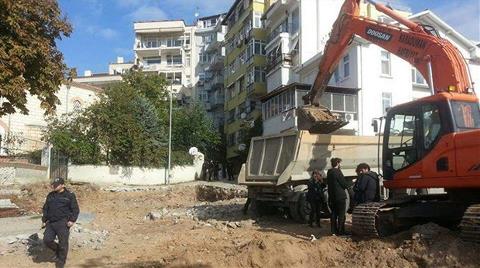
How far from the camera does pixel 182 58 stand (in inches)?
3327

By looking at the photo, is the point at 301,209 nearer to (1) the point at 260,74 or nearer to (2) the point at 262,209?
(2) the point at 262,209

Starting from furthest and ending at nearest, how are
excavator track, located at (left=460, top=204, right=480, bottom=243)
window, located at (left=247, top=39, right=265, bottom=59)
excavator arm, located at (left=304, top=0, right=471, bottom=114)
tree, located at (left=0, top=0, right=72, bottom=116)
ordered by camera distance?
window, located at (left=247, top=39, right=265, bottom=59), tree, located at (left=0, top=0, right=72, bottom=116), excavator arm, located at (left=304, top=0, right=471, bottom=114), excavator track, located at (left=460, top=204, right=480, bottom=243)

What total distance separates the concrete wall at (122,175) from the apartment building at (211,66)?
25.1 m

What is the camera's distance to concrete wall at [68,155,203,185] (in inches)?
1432

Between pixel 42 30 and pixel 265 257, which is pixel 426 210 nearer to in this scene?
pixel 265 257

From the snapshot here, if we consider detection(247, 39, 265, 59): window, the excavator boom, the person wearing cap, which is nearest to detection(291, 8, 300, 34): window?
detection(247, 39, 265, 59): window

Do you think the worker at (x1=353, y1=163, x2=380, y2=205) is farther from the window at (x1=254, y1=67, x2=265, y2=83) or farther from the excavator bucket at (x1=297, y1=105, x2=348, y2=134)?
the window at (x1=254, y1=67, x2=265, y2=83)

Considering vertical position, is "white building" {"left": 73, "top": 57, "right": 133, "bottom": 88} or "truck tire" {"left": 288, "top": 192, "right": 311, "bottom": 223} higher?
"white building" {"left": 73, "top": 57, "right": 133, "bottom": 88}

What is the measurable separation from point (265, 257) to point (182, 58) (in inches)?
3019

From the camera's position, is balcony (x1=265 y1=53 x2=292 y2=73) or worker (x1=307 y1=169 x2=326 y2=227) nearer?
worker (x1=307 y1=169 x2=326 y2=227)

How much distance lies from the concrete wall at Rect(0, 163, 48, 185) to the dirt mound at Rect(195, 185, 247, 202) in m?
8.99

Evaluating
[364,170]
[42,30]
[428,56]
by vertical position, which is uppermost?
[42,30]

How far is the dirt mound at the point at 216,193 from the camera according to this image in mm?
28175

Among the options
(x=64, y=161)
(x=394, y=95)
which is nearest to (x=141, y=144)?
(x=64, y=161)
